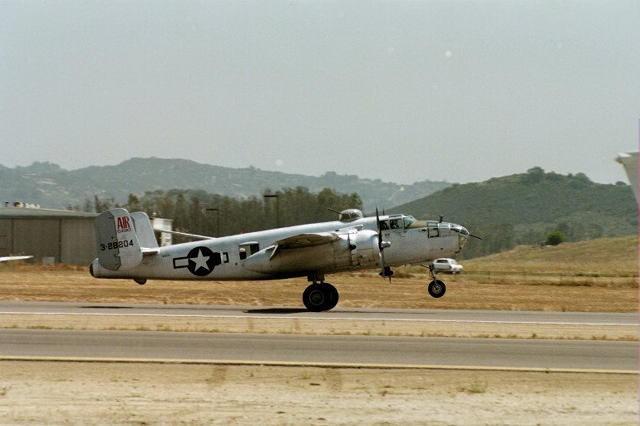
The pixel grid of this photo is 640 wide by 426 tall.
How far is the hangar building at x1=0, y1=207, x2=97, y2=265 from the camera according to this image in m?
75.8

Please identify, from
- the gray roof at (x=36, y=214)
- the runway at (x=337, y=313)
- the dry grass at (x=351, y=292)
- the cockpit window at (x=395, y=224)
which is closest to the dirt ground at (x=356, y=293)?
the dry grass at (x=351, y=292)

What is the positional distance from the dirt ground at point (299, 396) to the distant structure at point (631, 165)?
16.5 ft

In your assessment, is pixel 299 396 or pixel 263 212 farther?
pixel 263 212

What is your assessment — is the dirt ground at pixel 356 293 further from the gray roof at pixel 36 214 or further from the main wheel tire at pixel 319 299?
the gray roof at pixel 36 214

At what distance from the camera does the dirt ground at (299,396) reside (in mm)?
11609

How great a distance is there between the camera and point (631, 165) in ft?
24.3

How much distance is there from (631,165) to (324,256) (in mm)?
22296

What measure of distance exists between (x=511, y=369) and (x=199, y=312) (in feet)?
46.7

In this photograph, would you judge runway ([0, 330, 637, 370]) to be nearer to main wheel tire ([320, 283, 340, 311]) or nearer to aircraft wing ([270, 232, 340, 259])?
aircraft wing ([270, 232, 340, 259])

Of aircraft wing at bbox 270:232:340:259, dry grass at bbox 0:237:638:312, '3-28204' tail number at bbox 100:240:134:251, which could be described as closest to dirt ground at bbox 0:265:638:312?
dry grass at bbox 0:237:638:312

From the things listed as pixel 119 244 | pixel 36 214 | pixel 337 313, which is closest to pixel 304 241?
pixel 337 313

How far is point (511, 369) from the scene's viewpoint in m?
15.7

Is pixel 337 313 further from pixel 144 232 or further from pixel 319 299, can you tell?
pixel 144 232

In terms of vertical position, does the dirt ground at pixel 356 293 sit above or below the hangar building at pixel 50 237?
below
